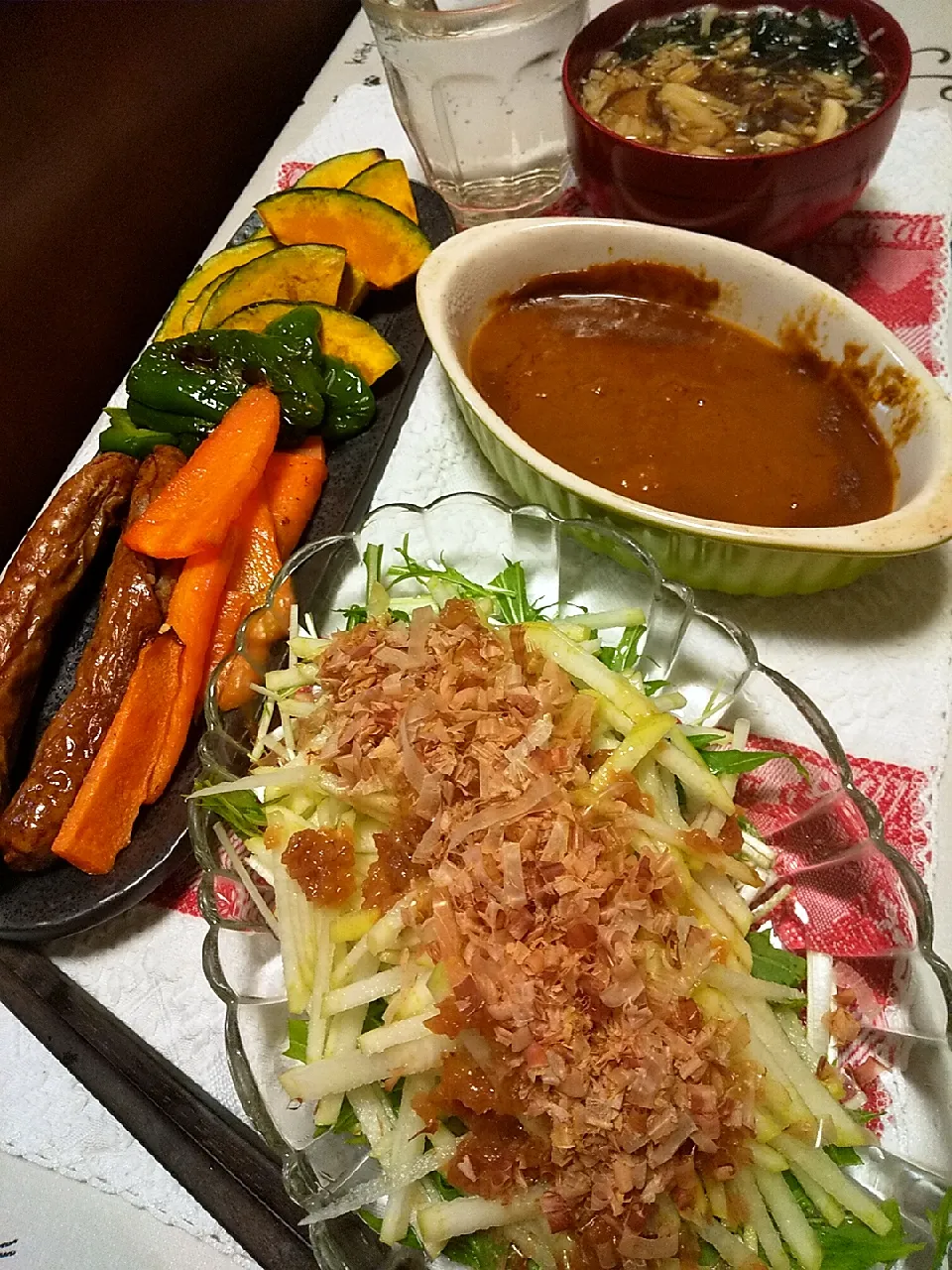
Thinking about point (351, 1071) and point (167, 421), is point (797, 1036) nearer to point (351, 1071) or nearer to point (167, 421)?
point (351, 1071)

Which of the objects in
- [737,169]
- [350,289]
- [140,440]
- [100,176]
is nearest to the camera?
[737,169]

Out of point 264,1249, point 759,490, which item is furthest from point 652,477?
point 264,1249

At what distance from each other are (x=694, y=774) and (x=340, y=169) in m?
1.59

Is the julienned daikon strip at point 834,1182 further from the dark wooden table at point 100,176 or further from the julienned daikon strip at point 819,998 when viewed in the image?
the dark wooden table at point 100,176

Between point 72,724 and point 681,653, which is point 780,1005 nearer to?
A: point 681,653

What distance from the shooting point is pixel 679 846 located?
45.1 inches

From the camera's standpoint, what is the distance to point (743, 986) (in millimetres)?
1067

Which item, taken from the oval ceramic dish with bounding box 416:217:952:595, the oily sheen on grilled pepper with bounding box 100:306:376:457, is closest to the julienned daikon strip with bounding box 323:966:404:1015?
the oval ceramic dish with bounding box 416:217:952:595

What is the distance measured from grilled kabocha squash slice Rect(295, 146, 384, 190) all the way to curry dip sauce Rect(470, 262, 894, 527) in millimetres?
634

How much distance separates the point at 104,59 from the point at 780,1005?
8.53 ft

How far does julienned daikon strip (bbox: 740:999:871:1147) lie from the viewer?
40.1 inches

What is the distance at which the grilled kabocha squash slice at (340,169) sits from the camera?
2.05 metres

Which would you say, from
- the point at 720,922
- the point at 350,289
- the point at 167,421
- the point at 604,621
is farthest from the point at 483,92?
the point at 720,922

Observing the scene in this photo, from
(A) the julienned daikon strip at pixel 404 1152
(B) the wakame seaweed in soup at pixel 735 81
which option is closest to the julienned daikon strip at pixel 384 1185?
(A) the julienned daikon strip at pixel 404 1152
